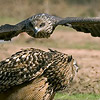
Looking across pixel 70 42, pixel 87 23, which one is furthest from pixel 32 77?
pixel 70 42

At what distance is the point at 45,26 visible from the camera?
865 centimetres

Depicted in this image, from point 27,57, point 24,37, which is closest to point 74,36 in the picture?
point 24,37

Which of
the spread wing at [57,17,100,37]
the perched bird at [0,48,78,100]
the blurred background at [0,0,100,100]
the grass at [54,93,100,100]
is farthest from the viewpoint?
the blurred background at [0,0,100,100]

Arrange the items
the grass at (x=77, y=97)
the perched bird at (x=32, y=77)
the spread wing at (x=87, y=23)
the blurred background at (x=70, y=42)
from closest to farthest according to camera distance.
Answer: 1. the perched bird at (x=32, y=77)
2. the spread wing at (x=87, y=23)
3. the grass at (x=77, y=97)
4. the blurred background at (x=70, y=42)

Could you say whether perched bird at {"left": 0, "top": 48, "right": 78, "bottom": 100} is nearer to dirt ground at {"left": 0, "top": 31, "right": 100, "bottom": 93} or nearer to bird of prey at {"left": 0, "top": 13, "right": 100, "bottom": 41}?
bird of prey at {"left": 0, "top": 13, "right": 100, "bottom": 41}

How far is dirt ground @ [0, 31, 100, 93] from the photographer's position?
8.59 meters

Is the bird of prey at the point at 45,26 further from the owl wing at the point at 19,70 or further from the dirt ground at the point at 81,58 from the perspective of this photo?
the owl wing at the point at 19,70

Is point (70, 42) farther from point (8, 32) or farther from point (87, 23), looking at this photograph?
point (8, 32)

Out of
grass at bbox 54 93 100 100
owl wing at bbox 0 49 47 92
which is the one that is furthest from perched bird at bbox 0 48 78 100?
grass at bbox 54 93 100 100

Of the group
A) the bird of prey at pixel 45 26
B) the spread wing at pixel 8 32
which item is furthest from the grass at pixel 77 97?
the spread wing at pixel 8 32

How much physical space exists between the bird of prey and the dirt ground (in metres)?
0.62

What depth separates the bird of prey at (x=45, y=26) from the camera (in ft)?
24.3

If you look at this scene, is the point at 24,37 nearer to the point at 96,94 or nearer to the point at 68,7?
the point at 96,94

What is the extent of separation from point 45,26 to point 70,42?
11408 mm
